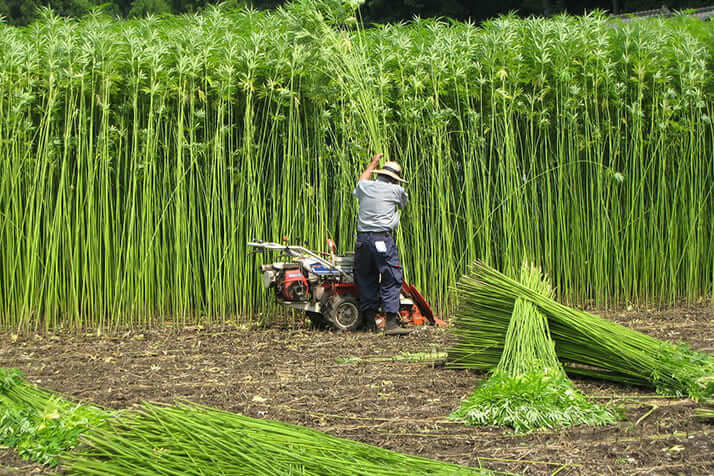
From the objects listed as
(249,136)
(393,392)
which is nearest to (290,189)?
(249,136)

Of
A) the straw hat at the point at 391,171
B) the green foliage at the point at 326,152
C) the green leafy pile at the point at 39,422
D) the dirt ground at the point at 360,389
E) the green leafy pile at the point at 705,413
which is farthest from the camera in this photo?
the green foliage at the point at 326,152

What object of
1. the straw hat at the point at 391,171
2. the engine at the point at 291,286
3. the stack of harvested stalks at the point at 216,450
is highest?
the straw hat at the point at 391,171

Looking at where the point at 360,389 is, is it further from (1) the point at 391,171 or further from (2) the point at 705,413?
(1) the point at 391,171

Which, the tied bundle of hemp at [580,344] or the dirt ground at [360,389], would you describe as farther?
the tied bundle of hemp at [580,344]

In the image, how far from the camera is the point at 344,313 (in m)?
5.99

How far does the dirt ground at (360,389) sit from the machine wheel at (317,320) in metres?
0.10

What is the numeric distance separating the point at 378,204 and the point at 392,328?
3.35ft

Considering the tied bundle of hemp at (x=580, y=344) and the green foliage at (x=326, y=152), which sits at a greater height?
the green foliage at (x=326, y=152)

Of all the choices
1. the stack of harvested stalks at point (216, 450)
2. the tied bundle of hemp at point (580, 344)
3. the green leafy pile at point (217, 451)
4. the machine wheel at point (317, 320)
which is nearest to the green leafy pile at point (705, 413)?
the tied bundle of hemp at point (580, 344)

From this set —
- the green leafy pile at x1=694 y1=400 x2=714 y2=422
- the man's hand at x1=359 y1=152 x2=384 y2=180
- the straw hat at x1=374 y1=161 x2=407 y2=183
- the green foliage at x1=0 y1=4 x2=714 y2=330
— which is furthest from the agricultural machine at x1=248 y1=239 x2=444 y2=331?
the green leafy pile at x1=694 y1=400 x2=714 y2=422

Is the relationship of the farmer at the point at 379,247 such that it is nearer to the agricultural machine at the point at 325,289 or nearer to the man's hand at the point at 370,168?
the man's hand at the point at 370,168

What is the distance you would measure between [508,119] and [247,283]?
2836 millimetres

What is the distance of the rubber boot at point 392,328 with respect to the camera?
582cm

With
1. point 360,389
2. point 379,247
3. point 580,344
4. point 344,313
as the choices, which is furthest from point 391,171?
point 580,344
